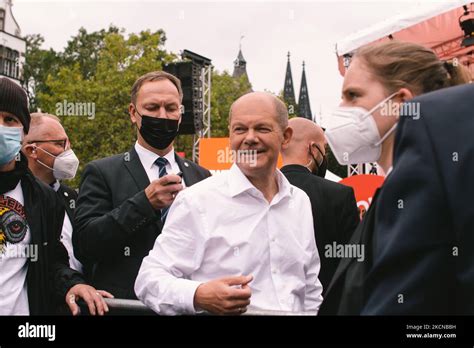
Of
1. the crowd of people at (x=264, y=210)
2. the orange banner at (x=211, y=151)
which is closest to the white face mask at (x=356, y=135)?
the crowd of people at (x=264, y=210)

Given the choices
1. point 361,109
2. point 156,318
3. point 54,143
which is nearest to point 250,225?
point 156,318

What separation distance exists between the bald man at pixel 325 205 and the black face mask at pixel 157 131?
728 millimetres

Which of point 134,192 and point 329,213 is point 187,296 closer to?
point 134,192

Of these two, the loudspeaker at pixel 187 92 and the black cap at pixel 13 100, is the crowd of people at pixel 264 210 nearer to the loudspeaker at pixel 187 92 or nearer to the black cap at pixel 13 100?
the black cap at pixel 13 100

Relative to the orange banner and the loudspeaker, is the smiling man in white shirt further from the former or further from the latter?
the loudspeaker

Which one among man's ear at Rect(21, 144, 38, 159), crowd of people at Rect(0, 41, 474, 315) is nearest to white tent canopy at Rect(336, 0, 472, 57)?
crowd of people at Rect(0, 41, 474, 315)

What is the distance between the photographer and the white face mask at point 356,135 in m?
2.01

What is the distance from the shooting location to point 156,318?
2355 mm

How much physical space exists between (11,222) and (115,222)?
1.60ft

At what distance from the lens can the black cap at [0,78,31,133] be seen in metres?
3.11

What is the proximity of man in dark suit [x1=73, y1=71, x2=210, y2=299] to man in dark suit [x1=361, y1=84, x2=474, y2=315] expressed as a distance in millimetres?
1721

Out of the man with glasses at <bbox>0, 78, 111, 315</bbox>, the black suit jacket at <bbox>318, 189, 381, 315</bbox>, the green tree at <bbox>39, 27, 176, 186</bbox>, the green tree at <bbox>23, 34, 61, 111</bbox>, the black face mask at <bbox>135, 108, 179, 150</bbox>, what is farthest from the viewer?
the green tree at <bbox>23, 34, 61, 111</bbox>

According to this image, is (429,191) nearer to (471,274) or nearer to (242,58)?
(471,274)

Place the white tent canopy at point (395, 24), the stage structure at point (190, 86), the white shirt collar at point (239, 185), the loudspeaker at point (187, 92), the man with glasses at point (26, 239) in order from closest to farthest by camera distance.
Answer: the white shirt collar at point (239, 185) < the man with glasses at point (26, 239) < the white tent canopy at point (395, 24) < the loudspeaker at point (187, 92) < the stage structure at point (190, 86)
